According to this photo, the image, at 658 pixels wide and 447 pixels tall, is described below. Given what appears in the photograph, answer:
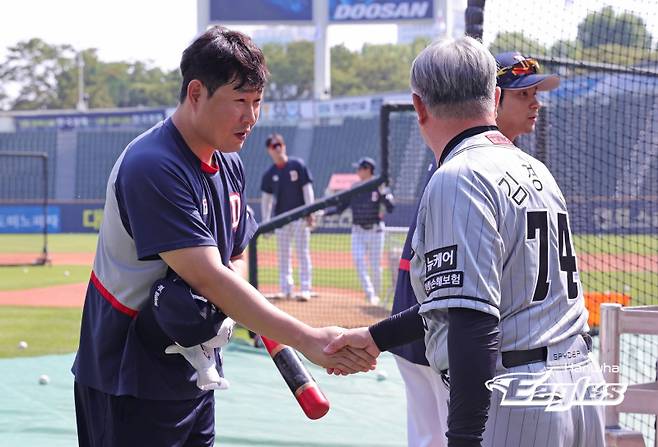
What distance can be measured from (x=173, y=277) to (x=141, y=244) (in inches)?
6.3

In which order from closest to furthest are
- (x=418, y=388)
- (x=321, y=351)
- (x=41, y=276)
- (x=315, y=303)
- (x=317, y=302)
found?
1. (x=321, y=351)
2. (x=418, y=388)
3. (x=315, y=303)
4. (x=317, y=302)
5. (x=41, y=276)

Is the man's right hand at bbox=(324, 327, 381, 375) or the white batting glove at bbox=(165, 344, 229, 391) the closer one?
the white batting glove at bbox=(165, 344, 229, 391)

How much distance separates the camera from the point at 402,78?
85.1 m

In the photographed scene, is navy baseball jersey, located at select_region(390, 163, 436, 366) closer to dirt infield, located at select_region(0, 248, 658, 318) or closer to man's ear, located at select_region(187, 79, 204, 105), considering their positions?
man's ear, located at select_region(187, 79, 204, 105)

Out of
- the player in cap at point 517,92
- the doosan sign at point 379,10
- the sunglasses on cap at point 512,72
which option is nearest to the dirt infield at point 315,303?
the player in cap at point 517,92

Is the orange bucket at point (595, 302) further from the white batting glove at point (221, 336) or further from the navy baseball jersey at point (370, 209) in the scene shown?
the white batting glove at point (221, 336)

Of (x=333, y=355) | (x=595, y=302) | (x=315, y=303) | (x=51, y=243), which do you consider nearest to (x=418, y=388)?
(x=333, y=355)

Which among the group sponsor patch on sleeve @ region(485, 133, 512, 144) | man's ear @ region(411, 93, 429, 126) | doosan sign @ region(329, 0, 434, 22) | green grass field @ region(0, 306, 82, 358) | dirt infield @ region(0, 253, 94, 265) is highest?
doosan sign @ region(329, 0, 434, 22)

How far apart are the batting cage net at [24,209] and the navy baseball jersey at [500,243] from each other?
19.2m

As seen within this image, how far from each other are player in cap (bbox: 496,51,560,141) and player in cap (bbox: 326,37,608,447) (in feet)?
4.85

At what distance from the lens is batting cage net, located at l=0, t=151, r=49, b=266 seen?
22.1 metres

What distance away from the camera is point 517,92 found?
4047mm

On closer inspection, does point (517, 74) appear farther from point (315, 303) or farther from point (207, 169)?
point (315, 303)

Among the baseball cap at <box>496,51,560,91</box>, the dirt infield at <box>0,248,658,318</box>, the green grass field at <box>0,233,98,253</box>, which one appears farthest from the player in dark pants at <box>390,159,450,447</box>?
the green grass field at <box>0,233,98,253</box>
